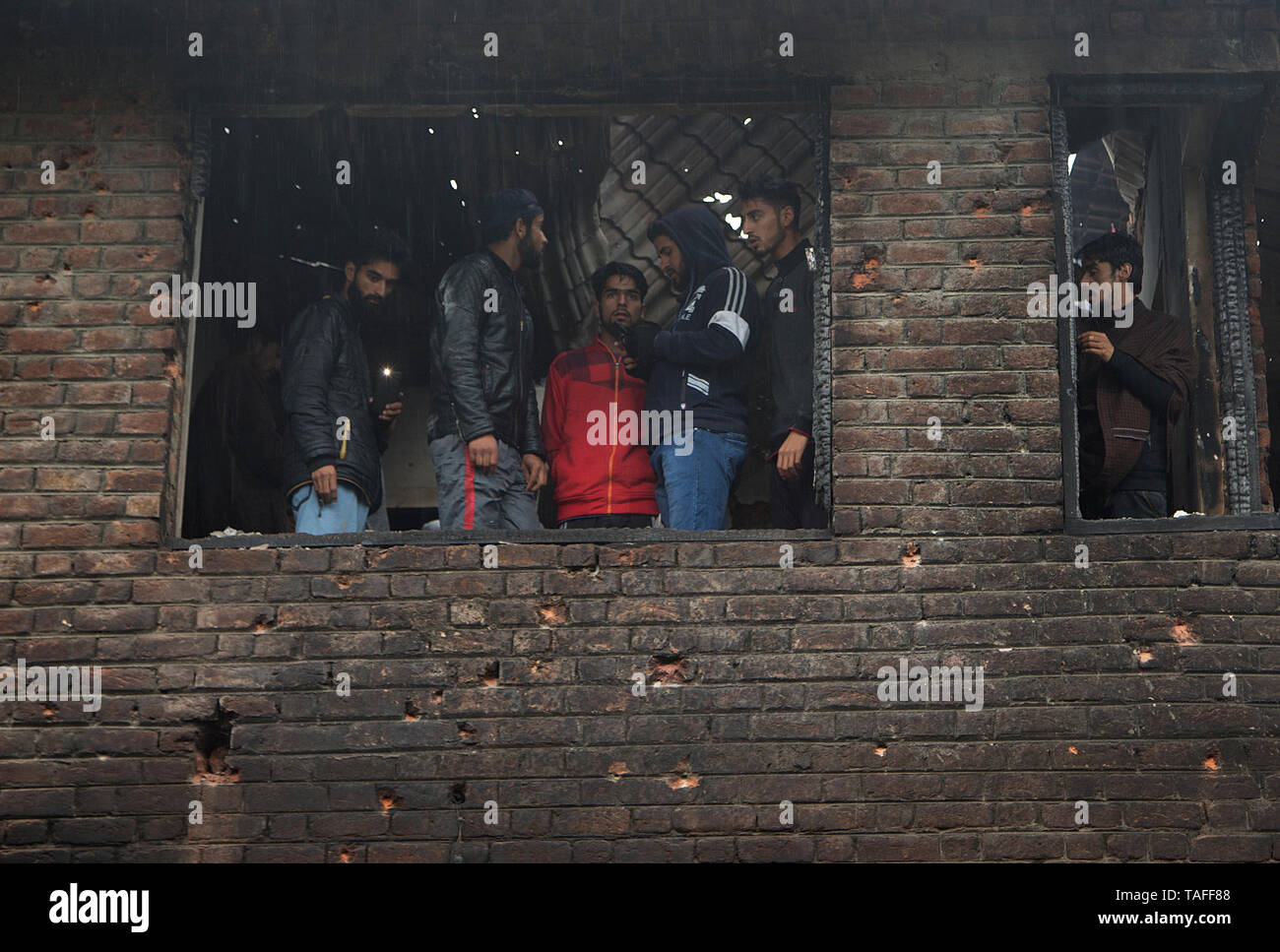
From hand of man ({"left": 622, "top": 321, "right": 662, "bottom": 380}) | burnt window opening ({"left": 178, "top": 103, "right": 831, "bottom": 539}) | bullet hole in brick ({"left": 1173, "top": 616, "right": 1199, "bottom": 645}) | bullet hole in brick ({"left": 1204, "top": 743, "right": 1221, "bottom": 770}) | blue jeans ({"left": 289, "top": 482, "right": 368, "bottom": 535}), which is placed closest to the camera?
bullet hole in brick ({"left": 1204, "top": 743, "right": 1221, "bottom": 770})

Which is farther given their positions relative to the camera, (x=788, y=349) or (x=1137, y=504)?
(x=788, y=349)

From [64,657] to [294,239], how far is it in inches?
106

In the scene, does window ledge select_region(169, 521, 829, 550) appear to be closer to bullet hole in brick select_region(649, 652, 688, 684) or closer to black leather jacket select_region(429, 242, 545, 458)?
bullet hole in brick select_region(649, 652, 688, 684)

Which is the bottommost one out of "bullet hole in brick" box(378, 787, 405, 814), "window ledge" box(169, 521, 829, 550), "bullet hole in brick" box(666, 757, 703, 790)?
"bullet hole in brick" box(378, 787, 405, 814)

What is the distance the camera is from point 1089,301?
5.97m

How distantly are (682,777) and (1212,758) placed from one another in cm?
177

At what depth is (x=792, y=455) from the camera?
570 cm

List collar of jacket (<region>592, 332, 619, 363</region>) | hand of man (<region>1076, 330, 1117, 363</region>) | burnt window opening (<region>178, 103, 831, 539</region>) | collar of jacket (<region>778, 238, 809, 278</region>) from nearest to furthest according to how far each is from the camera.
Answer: hand of man (<region>1076, 330, 1117, 363</region>), collar of jacket (<region>778, 238, 809, 278</region>), collar of jacket (<region>592, 332, 619, 363</region>), burnt window opening (<region>178, 103, 831, 539</region>)

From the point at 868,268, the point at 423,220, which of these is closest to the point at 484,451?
the point at 868,268

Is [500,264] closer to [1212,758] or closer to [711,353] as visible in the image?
[711,353]

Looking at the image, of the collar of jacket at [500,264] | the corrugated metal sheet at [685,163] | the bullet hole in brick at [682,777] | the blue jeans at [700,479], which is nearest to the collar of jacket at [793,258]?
the blue jeans at [700,479]

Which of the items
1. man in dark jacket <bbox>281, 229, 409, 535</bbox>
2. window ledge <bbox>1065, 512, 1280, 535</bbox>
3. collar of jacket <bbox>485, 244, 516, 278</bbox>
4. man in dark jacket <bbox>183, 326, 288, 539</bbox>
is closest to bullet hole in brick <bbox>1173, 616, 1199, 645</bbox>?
window ledge <bbox>1065, 512, 1280, 535</bbox>

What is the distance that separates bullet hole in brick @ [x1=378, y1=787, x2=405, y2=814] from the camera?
520 cm

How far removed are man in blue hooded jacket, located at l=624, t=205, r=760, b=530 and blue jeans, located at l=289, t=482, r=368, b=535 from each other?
1170 mm
